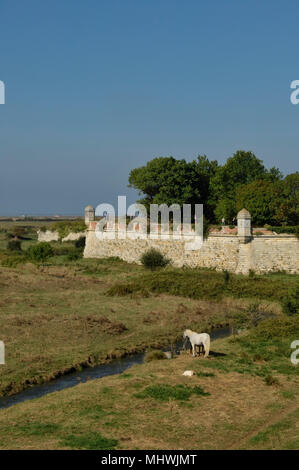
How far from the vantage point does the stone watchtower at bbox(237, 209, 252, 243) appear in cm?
3797

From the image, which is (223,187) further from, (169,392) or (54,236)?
(169,392)

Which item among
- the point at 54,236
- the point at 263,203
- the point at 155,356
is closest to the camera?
the point at 155,356

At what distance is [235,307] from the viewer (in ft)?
105

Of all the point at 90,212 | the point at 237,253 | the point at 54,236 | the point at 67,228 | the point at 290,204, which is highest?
the point at 290,204

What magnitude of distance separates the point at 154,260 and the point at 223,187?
19.2 metres

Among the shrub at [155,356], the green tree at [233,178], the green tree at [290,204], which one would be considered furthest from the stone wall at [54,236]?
the shrub at [155,356]

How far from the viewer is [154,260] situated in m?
44.5

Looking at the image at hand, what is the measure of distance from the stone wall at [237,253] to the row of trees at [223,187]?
6.77 metres

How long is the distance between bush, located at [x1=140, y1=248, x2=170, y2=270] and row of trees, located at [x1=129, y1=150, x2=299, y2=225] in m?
8.47

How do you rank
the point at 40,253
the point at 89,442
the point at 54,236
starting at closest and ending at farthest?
the point at 89,442 → the point at 40,253 → the point at 54,236

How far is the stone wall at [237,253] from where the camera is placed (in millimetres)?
38094

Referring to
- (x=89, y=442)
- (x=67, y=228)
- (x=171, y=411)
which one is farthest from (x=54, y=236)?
(x=89, y=442)

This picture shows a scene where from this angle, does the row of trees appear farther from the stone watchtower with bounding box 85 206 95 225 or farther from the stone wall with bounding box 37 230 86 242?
the stone wall with bounding box 37 230 86 242

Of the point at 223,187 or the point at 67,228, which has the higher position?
the point at 223,187
